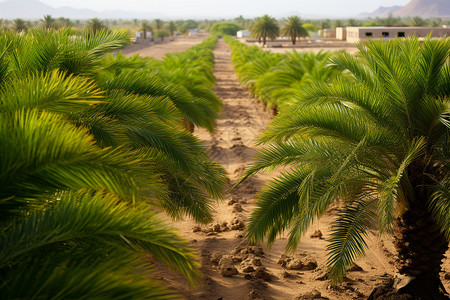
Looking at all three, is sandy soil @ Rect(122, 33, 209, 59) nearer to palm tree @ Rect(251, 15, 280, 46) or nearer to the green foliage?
palm tree @ Rect(251, 15, 280, 46)

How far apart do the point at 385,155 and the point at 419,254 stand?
4.25 ft

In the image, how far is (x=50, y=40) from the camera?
6031 mm

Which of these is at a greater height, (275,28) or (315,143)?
(275,28)

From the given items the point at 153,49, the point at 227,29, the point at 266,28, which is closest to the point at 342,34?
the point at 266,28

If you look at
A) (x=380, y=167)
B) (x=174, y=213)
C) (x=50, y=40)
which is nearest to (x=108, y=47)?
(x=50, y=40)

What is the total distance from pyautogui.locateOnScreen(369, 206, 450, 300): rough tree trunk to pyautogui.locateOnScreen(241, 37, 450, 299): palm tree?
0.04ft

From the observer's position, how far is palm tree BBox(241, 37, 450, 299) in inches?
237

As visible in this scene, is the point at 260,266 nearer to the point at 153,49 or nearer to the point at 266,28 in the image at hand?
the point at 266,28

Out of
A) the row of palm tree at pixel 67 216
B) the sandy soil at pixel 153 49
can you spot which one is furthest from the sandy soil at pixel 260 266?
the sandy soil at pixel 153 49

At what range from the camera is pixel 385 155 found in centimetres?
622

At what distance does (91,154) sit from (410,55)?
4562 millimetres

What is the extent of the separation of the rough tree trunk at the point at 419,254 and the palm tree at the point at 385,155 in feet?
0.04

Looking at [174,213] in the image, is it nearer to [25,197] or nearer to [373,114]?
[373,114]

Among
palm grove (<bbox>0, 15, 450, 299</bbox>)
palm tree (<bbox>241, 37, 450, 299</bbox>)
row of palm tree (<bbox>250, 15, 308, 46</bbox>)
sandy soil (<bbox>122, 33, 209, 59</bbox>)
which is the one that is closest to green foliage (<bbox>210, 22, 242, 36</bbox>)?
sandy soil (<bbox>122, 33, 209, 59</bbox>)
